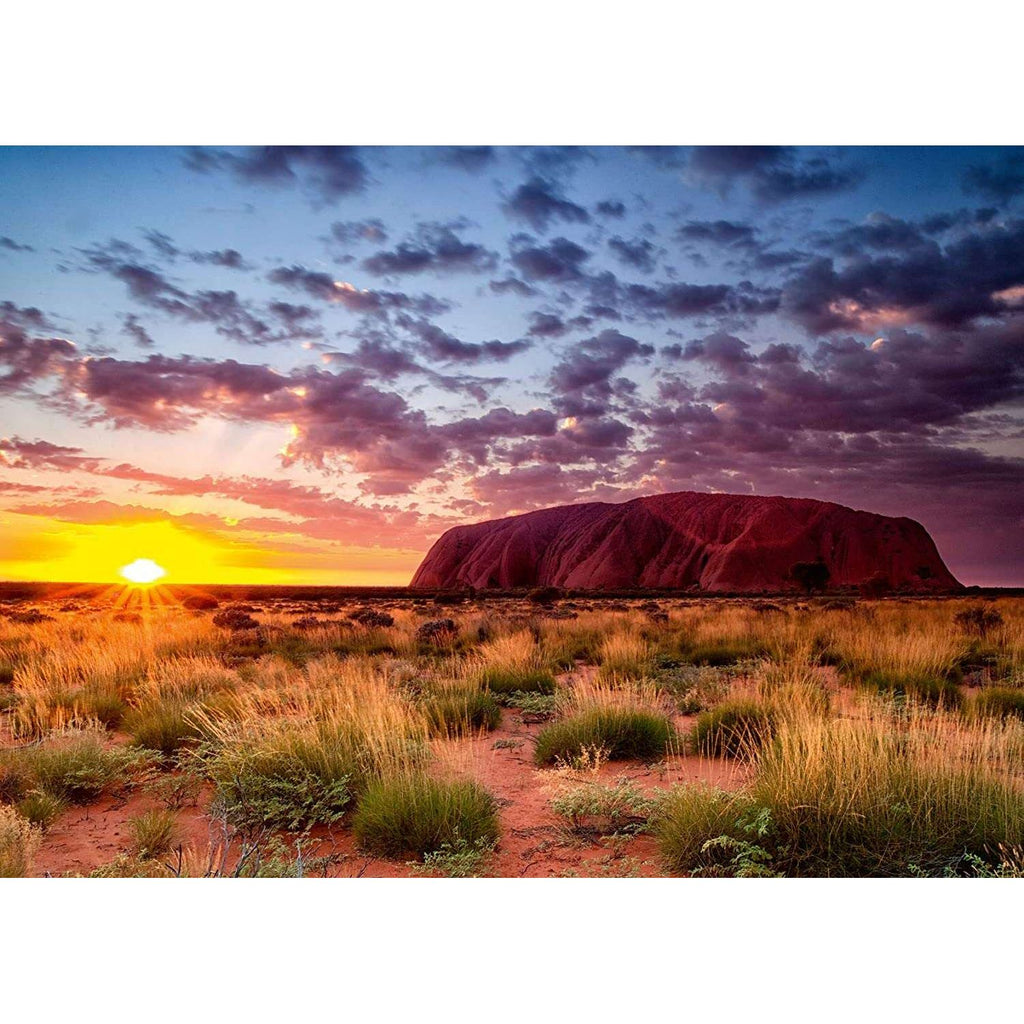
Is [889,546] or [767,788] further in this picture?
[889,546]

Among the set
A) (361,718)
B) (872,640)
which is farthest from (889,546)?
(361,718)

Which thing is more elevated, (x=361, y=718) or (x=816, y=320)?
(x=816, y=320)

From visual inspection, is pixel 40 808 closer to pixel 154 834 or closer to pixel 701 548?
pixel 154 834

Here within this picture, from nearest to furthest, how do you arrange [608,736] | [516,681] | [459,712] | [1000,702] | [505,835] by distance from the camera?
[505,835] → [608,736] → [459,712] → [1000,702] → [516,681]

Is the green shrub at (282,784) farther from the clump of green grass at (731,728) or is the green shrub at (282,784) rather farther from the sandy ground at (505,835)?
the clump of green grass at (731,728)

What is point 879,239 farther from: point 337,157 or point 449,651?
point 449,651

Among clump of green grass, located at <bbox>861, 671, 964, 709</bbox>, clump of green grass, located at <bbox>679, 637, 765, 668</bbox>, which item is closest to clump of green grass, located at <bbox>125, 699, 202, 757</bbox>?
clump of green grass, located at <bbox>861, 671, 964, 709</bbox>

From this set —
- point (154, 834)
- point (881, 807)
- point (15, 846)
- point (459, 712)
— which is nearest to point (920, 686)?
point (881, 807)
